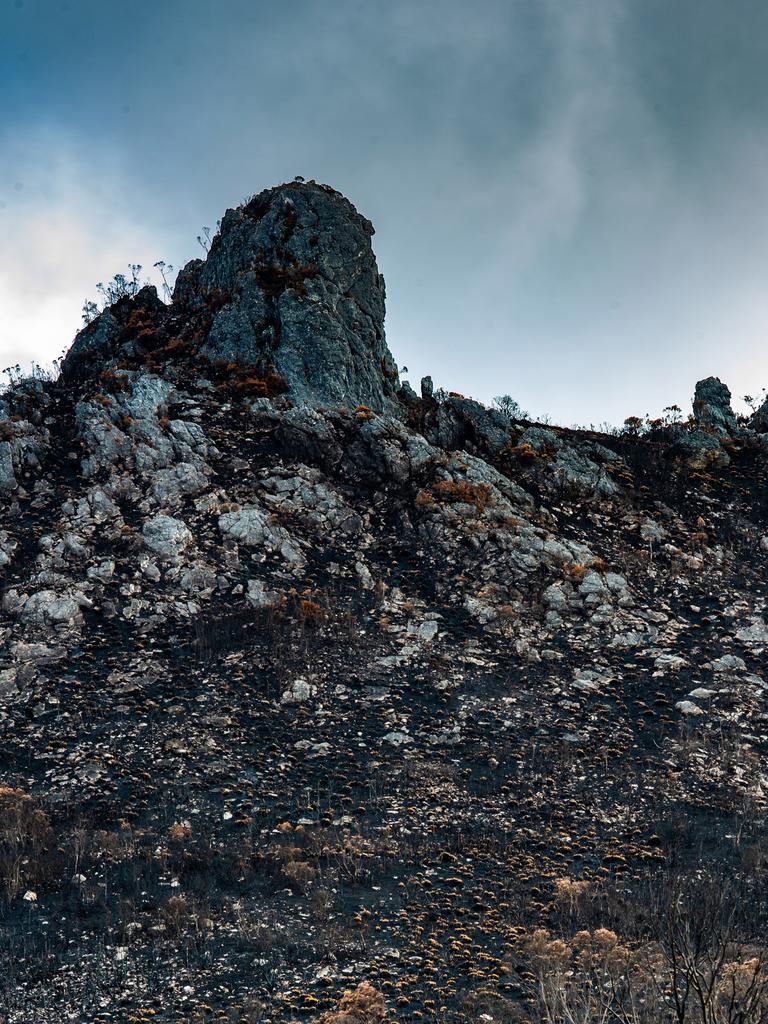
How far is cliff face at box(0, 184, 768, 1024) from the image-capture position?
58.1 feet

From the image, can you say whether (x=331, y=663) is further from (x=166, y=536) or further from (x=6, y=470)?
(x=6, y=470)

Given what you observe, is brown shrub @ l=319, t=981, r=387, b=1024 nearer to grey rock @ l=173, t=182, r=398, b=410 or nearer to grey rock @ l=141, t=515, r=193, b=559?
grey rock @ l=141, t=515, r=193, b=559

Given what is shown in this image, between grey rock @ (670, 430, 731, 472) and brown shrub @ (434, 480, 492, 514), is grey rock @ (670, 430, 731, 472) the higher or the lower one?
the higher one

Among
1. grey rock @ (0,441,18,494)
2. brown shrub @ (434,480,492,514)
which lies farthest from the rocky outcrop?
grey rock @ (0,441,18,494)

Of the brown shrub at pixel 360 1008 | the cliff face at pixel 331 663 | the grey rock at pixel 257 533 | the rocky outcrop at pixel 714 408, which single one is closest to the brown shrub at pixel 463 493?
the cliff face at pixel 331 663

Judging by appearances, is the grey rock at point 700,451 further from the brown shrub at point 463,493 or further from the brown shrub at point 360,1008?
the brown shrub at point 360,1008

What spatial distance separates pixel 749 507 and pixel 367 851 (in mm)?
31071

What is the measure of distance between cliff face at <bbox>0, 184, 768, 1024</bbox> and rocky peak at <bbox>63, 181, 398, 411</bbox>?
241mm

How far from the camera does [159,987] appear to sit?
611 inches

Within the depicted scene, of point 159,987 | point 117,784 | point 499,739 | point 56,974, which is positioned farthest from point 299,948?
point 499,739

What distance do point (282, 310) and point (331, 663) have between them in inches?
1013

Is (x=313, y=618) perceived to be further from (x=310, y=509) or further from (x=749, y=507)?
(x=749, y=507)

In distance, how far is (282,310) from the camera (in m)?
46.3

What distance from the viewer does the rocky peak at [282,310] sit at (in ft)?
148
